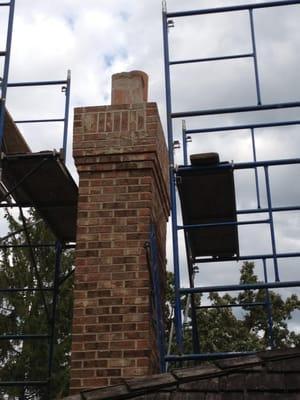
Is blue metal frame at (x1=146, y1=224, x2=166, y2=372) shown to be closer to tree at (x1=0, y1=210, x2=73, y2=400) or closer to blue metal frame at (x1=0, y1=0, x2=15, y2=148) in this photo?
blue metal frame at (x1=0, y1=0, x2=15, y2=148)

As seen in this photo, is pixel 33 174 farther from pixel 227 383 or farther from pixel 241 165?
pixel 227 383

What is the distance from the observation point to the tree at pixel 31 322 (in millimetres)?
18578

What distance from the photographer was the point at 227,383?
356 cm

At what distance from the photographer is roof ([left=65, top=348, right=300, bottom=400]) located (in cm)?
347

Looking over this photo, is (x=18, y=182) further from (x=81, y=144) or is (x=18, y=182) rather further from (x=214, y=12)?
(x=214, y=12)

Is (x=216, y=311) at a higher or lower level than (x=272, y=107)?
higher

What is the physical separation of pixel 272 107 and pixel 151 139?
103cm

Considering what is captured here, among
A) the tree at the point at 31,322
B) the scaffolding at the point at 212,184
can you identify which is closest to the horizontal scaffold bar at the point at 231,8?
the scaffolding at the point at 212,184

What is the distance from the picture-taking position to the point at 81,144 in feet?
17.9

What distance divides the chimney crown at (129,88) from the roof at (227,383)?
2.80 metres

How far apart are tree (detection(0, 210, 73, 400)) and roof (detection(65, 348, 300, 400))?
1454 centimetres

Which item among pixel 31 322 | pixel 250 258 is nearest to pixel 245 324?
pixel 31 322

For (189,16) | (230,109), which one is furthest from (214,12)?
(230,109)

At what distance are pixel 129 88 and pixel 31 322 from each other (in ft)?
45.9
